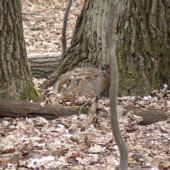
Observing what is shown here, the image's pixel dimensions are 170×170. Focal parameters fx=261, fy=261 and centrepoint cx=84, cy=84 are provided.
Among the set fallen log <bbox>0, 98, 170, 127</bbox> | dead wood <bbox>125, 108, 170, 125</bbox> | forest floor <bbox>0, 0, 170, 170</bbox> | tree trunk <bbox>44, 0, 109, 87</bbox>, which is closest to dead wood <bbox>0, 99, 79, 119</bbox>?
fallen log <bbox>0, 98, 170, 127</bbox>

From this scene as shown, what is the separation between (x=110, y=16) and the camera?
7.94ft

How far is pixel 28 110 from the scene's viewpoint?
4.46 m

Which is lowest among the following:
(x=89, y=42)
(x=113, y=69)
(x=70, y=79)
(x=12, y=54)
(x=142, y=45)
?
(x=70, y=79)

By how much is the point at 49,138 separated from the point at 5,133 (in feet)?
2.27

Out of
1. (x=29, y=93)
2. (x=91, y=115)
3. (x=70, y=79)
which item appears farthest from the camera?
(x=70, y=79)

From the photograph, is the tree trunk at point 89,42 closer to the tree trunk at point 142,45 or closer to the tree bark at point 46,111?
the tree trunk at point 142,45

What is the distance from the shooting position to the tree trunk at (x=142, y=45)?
5648 mm

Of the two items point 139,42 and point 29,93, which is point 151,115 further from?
point 29,93

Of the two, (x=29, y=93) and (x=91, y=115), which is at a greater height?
(x=29, y=93)

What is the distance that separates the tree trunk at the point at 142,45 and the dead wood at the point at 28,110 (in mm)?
1895

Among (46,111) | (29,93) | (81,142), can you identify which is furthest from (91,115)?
(29,93)

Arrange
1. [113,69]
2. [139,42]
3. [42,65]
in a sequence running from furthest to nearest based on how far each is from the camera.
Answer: [42,65] → [139,42] → [113,69]

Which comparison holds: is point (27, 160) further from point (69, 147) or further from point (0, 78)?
point (0, 78)

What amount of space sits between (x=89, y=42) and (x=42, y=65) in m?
2.17
